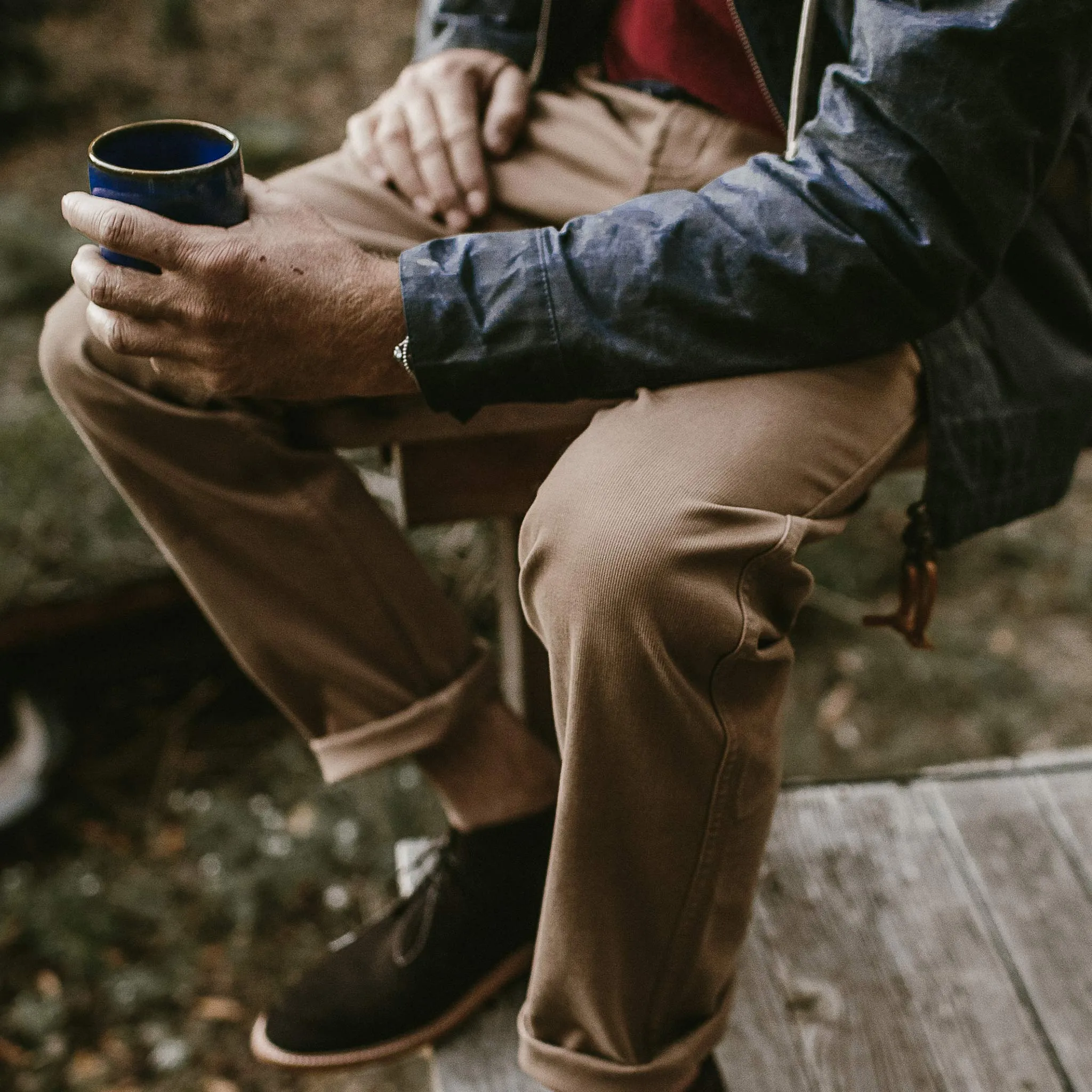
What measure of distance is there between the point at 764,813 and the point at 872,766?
49.1 inches

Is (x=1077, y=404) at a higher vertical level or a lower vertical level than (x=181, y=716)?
higher

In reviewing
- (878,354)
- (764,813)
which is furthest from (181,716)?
(878,354)

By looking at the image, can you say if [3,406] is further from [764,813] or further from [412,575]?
[764,813]

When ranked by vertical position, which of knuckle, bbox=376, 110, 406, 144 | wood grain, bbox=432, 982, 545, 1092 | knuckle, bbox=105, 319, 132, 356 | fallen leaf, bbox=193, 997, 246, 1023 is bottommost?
fallen leaf, bbox=193, 997, 246, 1023

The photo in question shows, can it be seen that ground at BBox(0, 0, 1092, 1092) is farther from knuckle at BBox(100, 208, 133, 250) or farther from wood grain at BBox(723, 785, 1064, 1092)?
knuckle at BBox(100, 208, 133, 250)

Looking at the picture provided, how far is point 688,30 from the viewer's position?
132 cm

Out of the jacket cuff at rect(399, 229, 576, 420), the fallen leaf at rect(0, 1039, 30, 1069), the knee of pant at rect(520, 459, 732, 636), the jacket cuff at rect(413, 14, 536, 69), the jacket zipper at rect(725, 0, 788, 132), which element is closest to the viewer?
the knee of pant at rect(520, 459, 732, 636)

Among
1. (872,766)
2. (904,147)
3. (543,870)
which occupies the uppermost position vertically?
(904,147)

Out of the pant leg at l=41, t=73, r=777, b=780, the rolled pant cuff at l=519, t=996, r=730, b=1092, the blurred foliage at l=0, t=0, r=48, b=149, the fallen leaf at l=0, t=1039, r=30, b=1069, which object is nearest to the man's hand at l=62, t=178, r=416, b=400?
the pant leg at l=41, t=73, r=777, b=780

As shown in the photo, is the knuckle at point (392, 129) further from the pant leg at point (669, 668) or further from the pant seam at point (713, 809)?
the pant seam at point (713, 809)

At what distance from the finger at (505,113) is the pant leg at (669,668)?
0.53m

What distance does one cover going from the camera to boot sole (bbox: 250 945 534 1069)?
4.68 feet

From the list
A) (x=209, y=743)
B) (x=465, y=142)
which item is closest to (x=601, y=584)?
(x=465, y=142)

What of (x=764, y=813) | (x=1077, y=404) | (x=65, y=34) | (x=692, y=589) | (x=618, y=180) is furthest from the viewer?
(x=65, y=34)
